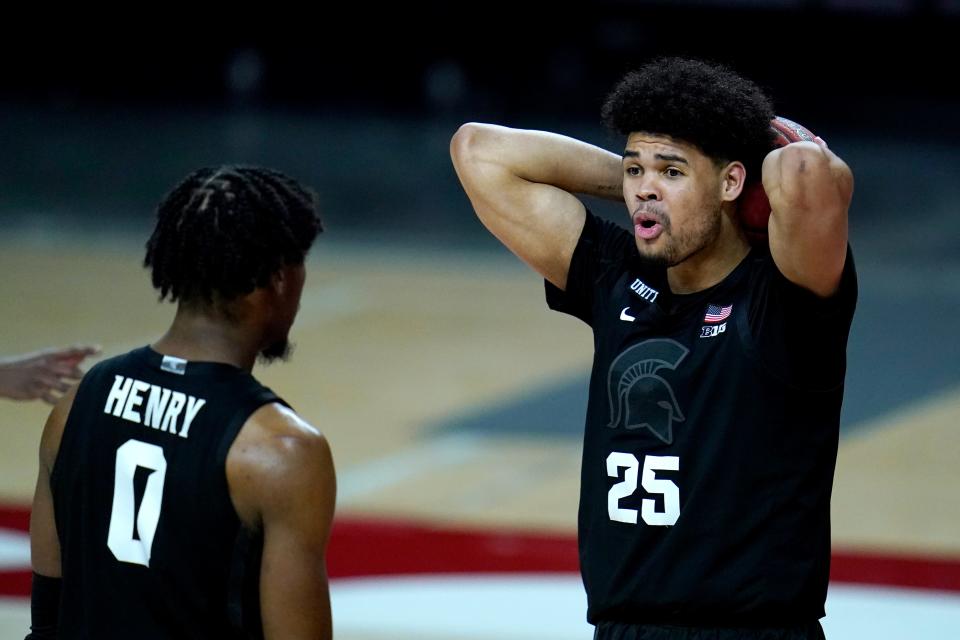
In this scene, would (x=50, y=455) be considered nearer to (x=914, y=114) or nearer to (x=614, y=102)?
(x=614, y=102)

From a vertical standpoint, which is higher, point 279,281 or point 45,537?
point 279,281

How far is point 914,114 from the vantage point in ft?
59.0

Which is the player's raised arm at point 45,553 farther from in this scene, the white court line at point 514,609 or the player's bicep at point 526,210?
the white court line at point 514,609

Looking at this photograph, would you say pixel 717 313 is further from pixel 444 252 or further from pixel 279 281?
pixel 444 252

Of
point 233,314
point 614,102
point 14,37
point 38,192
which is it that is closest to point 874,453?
point 614,102

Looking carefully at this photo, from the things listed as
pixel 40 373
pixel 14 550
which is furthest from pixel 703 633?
pixel 14 550

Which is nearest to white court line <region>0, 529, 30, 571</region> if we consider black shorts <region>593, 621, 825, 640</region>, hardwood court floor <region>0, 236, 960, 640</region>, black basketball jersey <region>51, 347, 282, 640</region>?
hardwood court floor <region>0, 236, 960, 640</region>

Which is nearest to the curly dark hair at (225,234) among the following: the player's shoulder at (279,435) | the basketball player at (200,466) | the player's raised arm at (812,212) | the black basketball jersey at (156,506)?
the basketball player at (200,466)

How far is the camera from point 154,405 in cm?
256

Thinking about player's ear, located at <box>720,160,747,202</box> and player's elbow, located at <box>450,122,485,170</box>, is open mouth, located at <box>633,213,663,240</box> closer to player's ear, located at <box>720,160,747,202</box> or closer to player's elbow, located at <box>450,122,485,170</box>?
player's ear, located at <box>720,160,747,202</box>

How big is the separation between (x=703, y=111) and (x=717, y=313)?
379 millimetres

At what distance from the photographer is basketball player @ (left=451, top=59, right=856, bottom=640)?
279 cm

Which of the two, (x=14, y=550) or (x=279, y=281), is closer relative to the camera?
(x=279, y=281)

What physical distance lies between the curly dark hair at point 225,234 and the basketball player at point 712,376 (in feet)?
2.24
